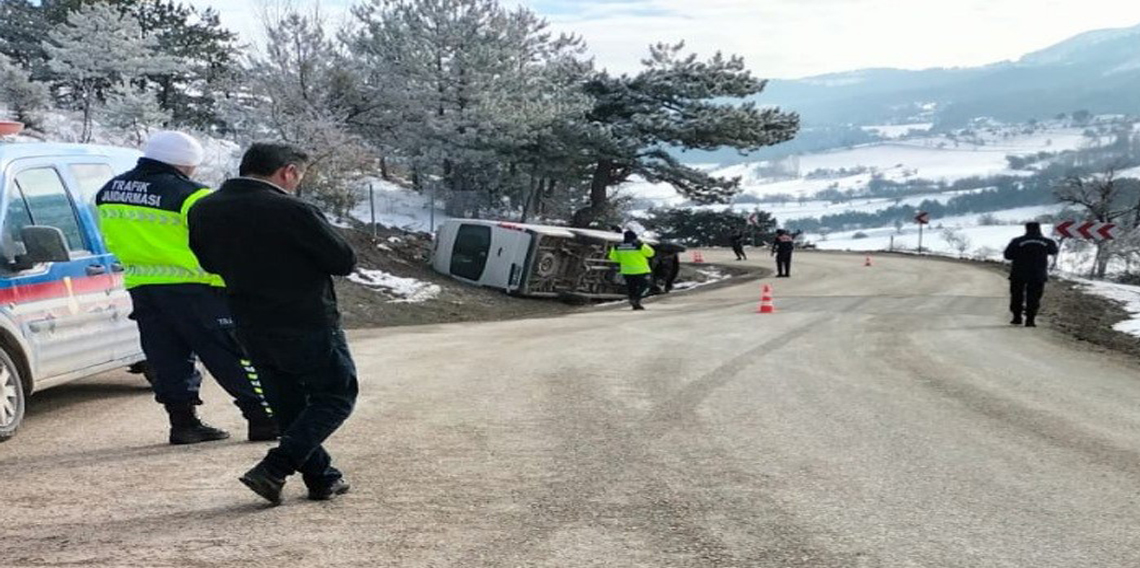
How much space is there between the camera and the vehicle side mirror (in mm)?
5629

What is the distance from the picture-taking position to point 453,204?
32.0 m

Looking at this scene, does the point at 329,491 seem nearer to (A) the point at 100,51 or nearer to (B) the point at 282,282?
(B) the point at 282,282

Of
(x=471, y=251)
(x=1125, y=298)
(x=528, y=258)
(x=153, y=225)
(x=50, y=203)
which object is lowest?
(x=1125, y=298)

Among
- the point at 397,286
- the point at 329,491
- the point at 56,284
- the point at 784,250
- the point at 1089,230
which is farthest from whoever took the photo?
the point at 784,250

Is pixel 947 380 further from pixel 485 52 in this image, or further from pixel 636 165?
pixel 636 165

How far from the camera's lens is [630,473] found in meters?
5.04

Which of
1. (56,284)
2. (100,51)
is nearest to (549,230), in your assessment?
(56,284)

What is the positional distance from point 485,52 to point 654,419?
83.0 ft

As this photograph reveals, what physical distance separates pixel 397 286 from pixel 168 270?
14984 mm

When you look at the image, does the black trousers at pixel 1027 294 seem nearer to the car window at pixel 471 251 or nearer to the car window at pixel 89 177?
the car window at pixel 471 251

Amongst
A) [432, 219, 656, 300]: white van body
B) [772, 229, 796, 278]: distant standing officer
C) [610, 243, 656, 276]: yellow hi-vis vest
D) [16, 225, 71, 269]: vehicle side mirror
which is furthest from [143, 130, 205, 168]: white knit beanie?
[772, 229, 796, 278]: distant standing officer

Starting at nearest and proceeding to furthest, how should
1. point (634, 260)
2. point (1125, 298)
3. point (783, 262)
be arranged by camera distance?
point (634, 260), point (1125, 298), point (783, 262)

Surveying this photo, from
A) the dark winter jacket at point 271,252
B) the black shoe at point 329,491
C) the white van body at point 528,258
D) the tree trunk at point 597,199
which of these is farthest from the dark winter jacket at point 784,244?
the dark winter jacket at point 271,252

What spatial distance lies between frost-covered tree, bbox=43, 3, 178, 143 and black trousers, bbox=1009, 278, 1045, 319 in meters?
27.8
